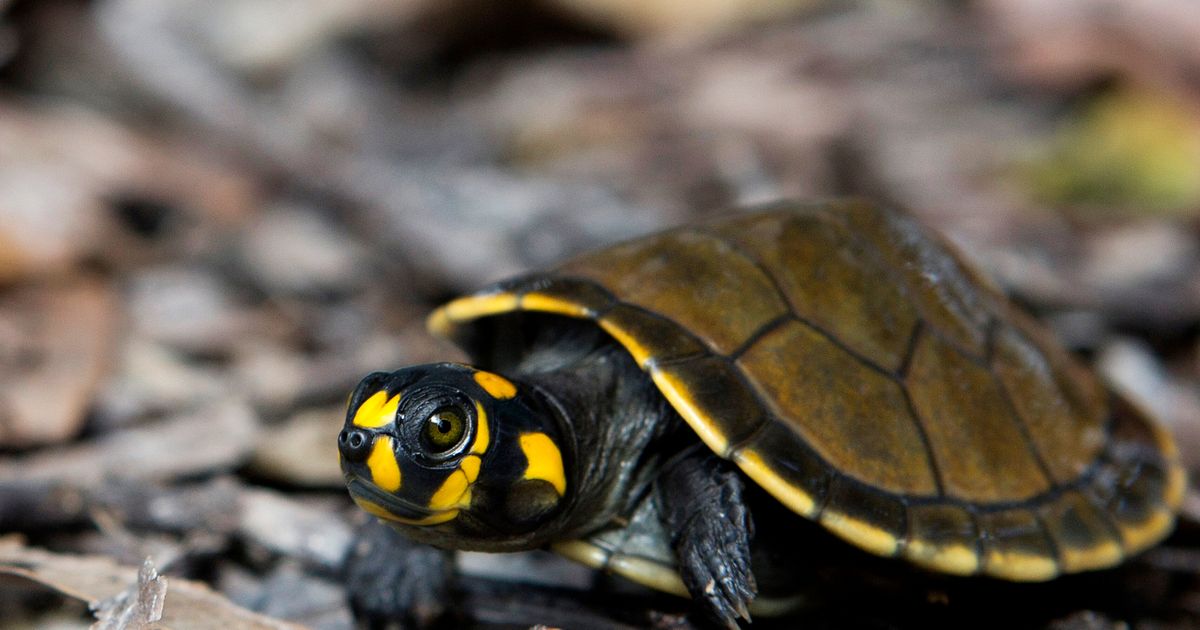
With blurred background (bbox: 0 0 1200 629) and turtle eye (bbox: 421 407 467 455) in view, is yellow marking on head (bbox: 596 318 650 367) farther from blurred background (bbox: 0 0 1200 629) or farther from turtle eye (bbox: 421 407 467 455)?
blurred background (bbox: 0 0 1200 629)

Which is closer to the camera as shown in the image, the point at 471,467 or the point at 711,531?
the point at 471,467

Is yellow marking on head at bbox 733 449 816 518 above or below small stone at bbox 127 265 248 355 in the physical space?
above

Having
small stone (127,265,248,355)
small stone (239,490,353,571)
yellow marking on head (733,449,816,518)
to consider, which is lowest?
small stone (127,265,248,355)

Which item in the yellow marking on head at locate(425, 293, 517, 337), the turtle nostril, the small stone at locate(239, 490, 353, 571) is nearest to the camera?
the turtle nostril

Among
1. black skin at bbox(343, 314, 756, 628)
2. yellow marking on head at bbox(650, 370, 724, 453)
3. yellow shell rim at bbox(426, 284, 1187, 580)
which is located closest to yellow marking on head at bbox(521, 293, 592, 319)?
yellow shell rim at bbox(426, 284, 1187, 580)

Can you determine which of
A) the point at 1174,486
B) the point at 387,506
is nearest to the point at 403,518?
the point at 387,506

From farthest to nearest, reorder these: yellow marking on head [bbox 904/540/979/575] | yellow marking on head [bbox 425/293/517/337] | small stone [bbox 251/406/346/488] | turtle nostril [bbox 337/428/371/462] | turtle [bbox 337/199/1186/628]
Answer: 1. small stone [bbox 251/406/346/488]
2. yellow marking on head [bbox 425/293/517/337]
3. yellow marking on head [bbox 904/540/979/575]
4. turtle [bbox 337/199/1186/628]
5. turtle nostril [bbox 337/428/371/462]

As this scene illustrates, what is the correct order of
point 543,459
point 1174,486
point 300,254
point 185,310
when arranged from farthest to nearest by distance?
point 300,254 → point 185,310 → point 1174,486 → point 543,459

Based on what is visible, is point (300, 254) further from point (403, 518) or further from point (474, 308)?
point (403, 518)
